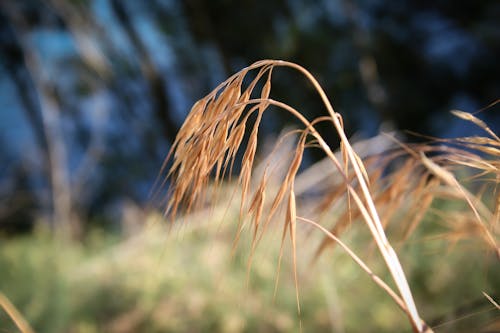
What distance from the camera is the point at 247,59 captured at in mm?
4020

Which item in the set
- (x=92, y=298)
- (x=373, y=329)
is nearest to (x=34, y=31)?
(x=92, y=298)

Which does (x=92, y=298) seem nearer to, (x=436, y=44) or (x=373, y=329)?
(x=373, y=329)

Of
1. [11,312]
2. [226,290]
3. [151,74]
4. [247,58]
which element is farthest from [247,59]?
[11,312]

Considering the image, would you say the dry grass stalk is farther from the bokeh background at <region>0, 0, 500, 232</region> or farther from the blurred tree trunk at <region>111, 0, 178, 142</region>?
the blurred tree trunk at <region>111, 0, 178, 142</region>

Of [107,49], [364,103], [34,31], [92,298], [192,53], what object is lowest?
[364,103]

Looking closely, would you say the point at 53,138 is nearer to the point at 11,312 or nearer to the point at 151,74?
the point at 151,74

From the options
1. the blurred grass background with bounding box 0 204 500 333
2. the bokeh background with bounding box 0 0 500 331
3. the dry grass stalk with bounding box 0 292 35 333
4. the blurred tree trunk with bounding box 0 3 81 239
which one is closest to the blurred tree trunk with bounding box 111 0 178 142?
the bokeh background with bounding box 0 0 500 331

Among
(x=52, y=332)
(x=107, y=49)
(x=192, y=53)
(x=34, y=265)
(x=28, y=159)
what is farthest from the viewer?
(x=192, y=53)

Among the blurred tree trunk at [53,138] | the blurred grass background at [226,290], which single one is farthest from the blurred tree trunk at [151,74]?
the blurred grass background at [226,290]

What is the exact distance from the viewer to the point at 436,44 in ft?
14.3

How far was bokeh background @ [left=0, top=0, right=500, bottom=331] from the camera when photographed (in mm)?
3758

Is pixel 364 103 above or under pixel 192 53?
under

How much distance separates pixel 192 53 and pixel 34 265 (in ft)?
12.2

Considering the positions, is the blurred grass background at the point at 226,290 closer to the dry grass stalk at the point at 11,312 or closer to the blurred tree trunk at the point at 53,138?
the dry grass stalk at the point at 11,312
